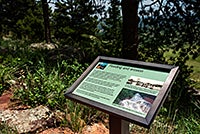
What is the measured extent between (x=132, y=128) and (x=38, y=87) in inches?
55.2

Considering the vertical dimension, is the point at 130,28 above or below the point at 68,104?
above

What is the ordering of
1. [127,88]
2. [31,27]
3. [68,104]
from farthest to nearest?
[31,27]
[68,104]
[127,88]

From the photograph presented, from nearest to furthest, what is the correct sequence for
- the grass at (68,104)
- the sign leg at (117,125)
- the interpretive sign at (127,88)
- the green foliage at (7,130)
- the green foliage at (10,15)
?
the interpretive sign at (127,88) < the sign leg at (117,125) < the green foliage at (7,130) < the grass at (68,104) < the green foliage at (10,15)

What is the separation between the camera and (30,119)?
139 inches

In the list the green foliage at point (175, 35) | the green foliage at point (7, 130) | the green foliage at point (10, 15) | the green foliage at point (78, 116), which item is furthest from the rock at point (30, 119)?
the green foliage at point (10, 15)

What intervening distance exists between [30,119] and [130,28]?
3.58m

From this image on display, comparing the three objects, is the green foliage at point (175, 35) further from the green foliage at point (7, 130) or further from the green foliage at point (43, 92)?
the green foliage at point (7, 130)

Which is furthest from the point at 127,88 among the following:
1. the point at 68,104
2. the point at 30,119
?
the point at 30,119

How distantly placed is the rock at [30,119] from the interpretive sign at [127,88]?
111 cm

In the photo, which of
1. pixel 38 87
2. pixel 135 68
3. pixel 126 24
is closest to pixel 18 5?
pixel 126 24

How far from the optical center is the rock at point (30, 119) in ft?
11.3

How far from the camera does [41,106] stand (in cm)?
379

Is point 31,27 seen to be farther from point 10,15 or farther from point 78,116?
point 78,116

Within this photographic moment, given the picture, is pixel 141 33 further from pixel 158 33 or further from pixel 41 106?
pixel 41 106
